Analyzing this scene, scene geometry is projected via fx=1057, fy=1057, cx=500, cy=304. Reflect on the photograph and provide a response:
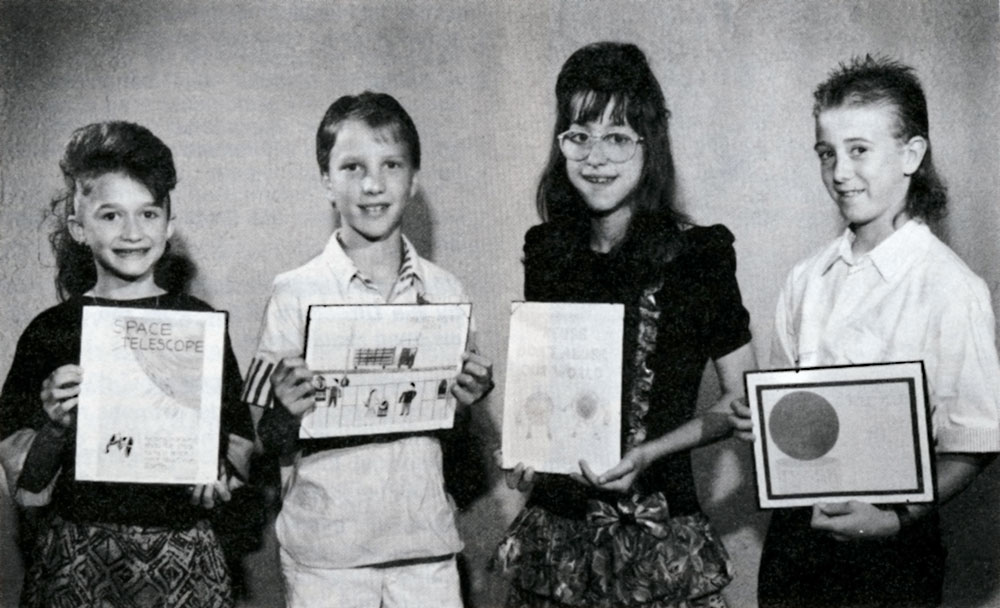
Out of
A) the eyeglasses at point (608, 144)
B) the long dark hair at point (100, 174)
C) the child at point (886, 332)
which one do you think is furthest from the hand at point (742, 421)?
the long dark hair at point (100, 174)

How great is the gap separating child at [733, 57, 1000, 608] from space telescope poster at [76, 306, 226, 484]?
82 centimetres

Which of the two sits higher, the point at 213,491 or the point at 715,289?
the point at 715,289

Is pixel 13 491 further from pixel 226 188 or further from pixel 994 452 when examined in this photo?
pixel 994 452

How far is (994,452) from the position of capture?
1.58m

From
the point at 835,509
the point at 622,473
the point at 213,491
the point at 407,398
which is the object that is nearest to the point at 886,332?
the point at 835,509

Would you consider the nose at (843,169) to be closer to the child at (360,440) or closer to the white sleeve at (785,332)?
the white sleeve at (785,332)

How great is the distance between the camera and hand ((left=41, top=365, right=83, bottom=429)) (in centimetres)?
162

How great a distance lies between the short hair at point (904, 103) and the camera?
5.43ft

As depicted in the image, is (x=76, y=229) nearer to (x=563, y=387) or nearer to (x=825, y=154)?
(x=563, y=387)

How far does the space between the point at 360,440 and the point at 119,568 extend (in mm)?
417

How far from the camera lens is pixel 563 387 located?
5.39 feet

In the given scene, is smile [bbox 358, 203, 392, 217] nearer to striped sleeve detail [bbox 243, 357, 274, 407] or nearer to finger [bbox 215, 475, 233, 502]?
striped sleeve detail [bbox 243, 357, 274, 407]

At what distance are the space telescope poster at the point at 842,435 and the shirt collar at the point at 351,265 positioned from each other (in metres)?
0.55

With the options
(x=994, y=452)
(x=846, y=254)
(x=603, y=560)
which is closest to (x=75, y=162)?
(x=603, y=560)
